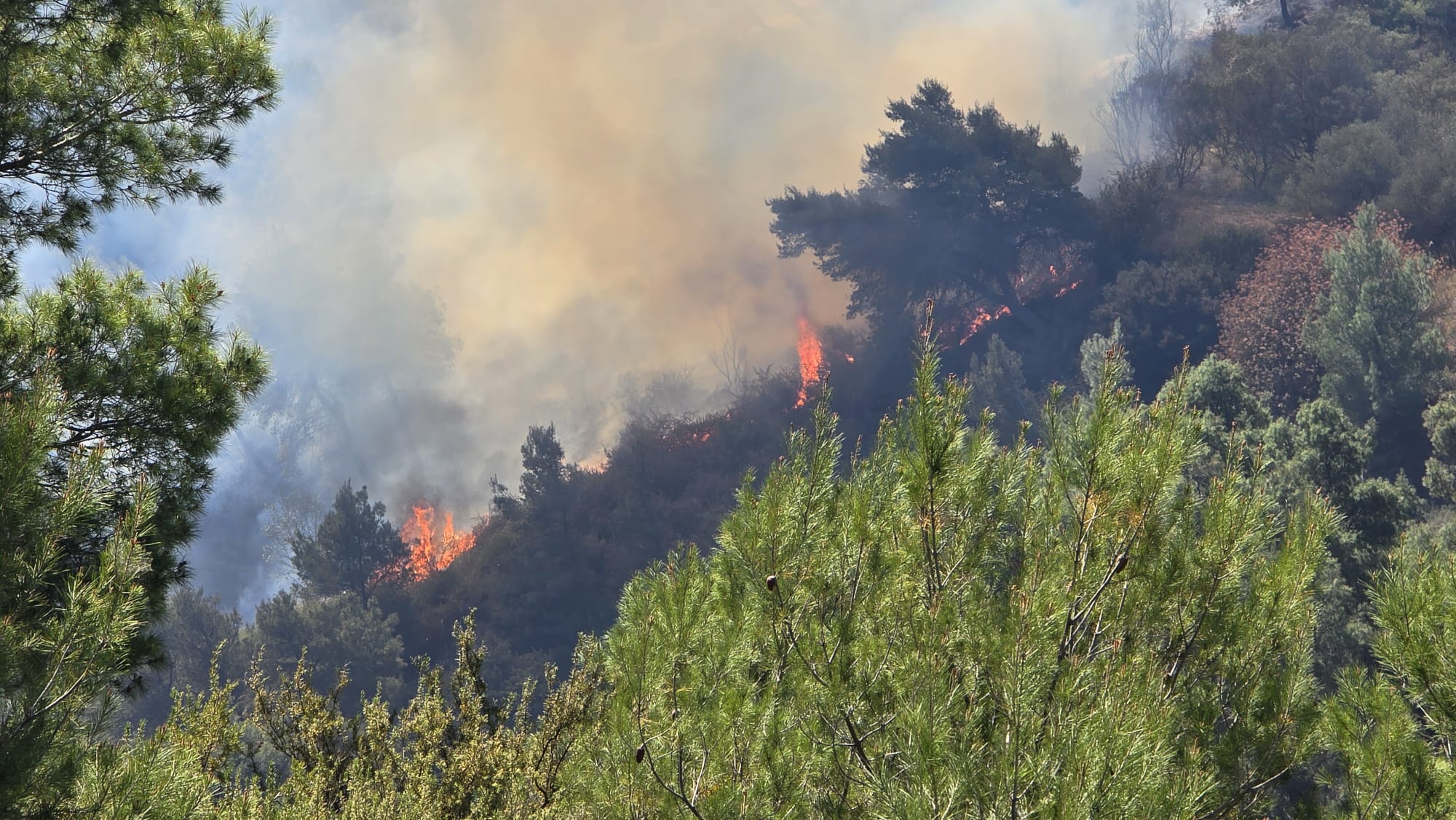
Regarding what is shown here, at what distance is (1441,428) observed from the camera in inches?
893

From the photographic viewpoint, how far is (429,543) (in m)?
54.4

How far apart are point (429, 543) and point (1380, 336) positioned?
45.7 meters

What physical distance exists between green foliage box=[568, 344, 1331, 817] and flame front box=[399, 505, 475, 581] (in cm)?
4499

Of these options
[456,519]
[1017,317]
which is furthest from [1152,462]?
[456,519]

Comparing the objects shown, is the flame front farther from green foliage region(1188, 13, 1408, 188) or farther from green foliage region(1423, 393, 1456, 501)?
green foliage region(1188, 13, 1408, 188)

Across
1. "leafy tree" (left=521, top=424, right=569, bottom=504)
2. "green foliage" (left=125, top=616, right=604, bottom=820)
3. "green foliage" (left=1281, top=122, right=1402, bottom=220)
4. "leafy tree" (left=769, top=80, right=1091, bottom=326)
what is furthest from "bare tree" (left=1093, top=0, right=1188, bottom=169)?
"green foliage" (left=125, top=616, right=604, bottom=820)

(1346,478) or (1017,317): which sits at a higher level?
(1017,317)

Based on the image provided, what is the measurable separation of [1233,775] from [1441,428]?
23687mm

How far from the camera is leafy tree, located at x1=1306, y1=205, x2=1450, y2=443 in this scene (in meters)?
30.0

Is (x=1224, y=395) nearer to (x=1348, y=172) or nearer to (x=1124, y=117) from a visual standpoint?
(x=1348, y=172)

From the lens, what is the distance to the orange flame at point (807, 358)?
50.8m

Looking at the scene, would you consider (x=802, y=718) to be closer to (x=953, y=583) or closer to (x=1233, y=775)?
(x=953, y=583)

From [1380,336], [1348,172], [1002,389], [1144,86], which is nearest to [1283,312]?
[1380,336]

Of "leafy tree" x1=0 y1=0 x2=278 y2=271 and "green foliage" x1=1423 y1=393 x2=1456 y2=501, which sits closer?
"leafy tree" x1=0 y1=0 x2=278 y2=271
